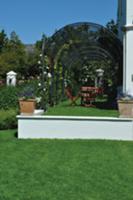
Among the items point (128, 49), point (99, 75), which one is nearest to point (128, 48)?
point (128, 49)

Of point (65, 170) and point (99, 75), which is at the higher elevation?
point (99, 75)

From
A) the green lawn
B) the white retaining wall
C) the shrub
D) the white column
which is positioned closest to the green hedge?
the white retaining wall

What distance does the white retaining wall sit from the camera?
11.4 m

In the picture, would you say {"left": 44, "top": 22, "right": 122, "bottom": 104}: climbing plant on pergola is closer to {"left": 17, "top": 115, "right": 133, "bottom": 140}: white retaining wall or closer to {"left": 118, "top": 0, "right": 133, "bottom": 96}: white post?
{"left": 118, "top": 0, "right": 133, "bottom": 96}: white post

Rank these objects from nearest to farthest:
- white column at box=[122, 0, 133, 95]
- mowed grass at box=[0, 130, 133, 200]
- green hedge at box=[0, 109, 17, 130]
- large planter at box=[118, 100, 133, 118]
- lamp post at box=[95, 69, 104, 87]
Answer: mowed grass at box=[0, 130, 133, 200]
large planter at box=[118, 100, 133, 118]
green hedge at box=[0, 109, 17, 130]
white column at box=[122, 0, 133, 95]
lamp post at box=[95, 69, 104, 87]

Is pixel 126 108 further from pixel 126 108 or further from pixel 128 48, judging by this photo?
pixel 128 48

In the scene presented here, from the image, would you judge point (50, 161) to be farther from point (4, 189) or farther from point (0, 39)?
point (0, 39)

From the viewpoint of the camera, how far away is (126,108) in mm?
11445

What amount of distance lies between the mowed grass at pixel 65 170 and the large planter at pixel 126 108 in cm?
73

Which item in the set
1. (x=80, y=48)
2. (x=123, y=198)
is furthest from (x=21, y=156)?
A: (x=80, y=48)

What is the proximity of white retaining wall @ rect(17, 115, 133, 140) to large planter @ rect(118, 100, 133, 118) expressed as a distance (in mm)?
195

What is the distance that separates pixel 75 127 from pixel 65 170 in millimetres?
3479

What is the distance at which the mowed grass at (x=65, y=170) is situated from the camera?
262 inches

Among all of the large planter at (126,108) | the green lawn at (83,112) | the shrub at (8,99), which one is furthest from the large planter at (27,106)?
the shrub at (8,99)
